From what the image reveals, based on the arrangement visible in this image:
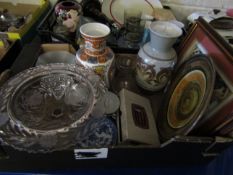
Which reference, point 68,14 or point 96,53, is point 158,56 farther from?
point 68,14

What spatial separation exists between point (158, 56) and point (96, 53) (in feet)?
0.53

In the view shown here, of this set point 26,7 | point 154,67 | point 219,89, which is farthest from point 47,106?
point 26,7

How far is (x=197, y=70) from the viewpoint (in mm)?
511

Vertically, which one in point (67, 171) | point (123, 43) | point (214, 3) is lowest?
point (67, 171)

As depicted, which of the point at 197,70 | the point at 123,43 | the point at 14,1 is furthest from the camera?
the point at 14,1

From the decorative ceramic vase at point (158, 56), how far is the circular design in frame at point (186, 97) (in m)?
0.03

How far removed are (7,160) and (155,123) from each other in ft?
1.10

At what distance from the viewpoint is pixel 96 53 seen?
21.8 inches

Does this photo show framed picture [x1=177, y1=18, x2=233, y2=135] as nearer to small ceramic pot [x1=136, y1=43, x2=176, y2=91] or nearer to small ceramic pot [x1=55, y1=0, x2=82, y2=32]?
small ceramic pot [x1=136, y1=43, x2=176, y2=91]

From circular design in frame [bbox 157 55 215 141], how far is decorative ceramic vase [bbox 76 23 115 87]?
7.0 inches

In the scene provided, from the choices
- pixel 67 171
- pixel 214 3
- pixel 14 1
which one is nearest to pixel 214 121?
pixel 67 171

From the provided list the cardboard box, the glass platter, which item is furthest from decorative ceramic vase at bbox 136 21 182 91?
the cardboard box

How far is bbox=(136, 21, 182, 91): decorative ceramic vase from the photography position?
55cm

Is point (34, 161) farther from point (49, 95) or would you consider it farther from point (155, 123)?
point (155, 123)
